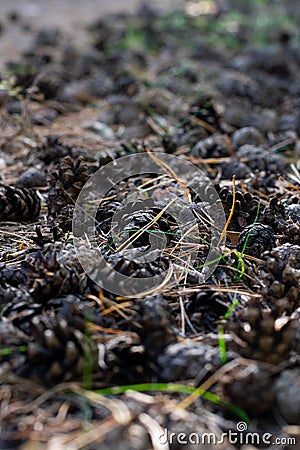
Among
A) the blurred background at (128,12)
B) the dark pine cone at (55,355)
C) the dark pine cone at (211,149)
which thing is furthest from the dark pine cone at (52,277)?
the blurred background at (128,12)

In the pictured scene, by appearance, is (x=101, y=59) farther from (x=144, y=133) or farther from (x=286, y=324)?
(x=286, y=324)

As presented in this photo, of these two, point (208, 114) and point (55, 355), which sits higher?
point (55, 355)

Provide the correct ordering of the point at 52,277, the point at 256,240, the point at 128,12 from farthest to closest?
the point at 128,12 < the point at 256,240 < the point at 52,277

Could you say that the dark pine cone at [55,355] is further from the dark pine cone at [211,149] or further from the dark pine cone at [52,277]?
the dark pine cone at [211,149]

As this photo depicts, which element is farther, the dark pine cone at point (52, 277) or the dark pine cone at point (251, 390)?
the dark pine cone at point (52, 277)

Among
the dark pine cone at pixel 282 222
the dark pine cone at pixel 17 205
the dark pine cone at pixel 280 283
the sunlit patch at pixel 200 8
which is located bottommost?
the sunlit patch at pixel 200 8

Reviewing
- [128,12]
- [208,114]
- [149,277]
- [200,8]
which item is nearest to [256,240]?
[149,277]

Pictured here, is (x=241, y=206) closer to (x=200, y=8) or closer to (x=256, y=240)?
(x=256, y=240)

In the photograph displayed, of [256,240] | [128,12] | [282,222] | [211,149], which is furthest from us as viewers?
[128,12]

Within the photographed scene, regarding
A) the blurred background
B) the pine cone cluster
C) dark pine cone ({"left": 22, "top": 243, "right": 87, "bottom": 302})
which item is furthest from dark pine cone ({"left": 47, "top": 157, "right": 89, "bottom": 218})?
the blurred background
